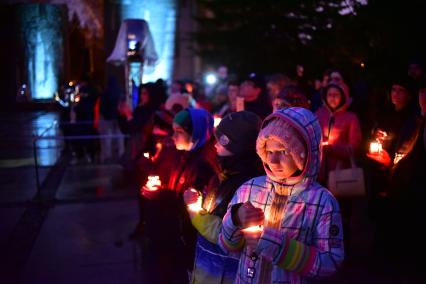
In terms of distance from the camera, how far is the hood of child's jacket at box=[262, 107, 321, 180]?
2.19 m

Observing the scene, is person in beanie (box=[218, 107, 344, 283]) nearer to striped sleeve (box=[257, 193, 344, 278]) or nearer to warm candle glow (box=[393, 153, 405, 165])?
striped sleeve (box=[257, 193, 344, 278])

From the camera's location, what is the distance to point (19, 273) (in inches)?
193

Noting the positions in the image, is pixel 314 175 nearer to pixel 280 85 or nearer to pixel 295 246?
pixel 295 246

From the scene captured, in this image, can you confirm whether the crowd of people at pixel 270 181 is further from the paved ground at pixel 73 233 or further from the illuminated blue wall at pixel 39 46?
the illuminated blue wall at pixel 39 46

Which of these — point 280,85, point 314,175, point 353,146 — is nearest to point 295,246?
point 314,175

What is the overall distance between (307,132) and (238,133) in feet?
2.29

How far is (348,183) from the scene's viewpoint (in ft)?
14.6

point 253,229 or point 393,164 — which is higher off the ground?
point 253,229

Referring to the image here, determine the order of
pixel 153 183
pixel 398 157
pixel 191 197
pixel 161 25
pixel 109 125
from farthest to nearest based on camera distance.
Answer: pixel 161 25
pixel 109 125
pixel 398 157
pixel 153 183
pixel 191 197

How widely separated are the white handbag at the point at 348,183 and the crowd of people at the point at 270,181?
9.5 inches

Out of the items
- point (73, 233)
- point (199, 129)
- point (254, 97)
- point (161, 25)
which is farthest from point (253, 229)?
point (161, 25)

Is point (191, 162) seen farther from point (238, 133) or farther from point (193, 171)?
point (238, 133)

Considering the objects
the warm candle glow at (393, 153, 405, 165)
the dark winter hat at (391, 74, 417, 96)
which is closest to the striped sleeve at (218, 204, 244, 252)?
the warm candle glow at (393, 153, 405, 165)

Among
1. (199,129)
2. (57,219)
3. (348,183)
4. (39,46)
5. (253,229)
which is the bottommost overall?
(57,219)
